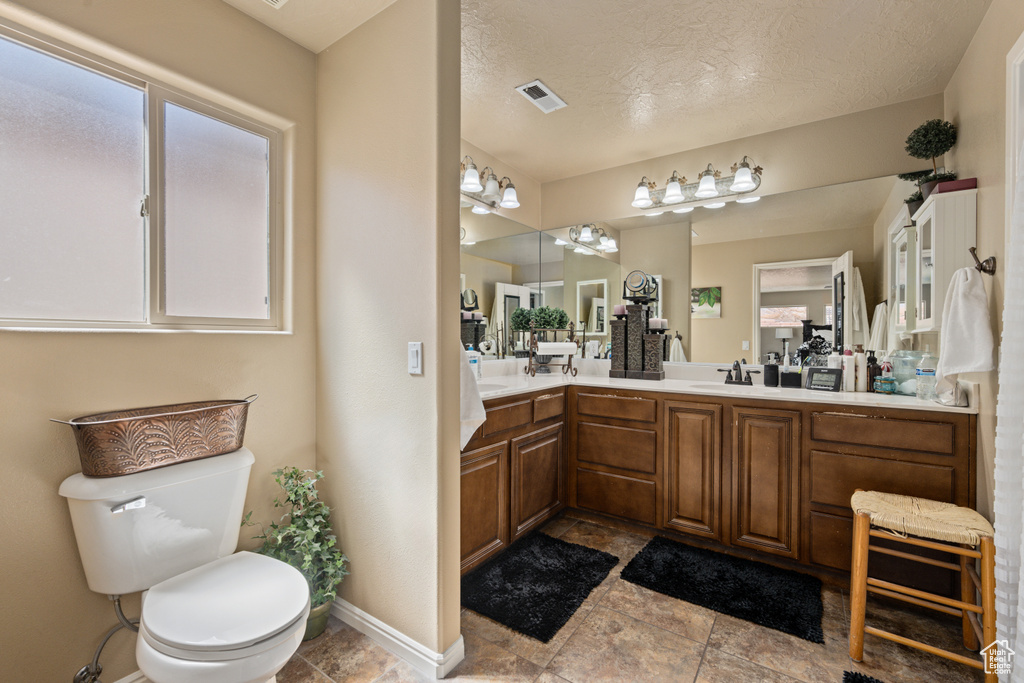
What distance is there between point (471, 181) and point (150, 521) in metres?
2.36

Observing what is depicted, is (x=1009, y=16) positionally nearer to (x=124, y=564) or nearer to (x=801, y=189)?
(x=801, y=189)

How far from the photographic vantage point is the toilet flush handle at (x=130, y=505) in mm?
1271

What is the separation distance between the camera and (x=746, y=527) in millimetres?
2342

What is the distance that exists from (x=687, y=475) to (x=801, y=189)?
1894 mm

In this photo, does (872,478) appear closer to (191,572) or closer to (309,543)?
(309,543)

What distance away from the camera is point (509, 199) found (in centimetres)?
326

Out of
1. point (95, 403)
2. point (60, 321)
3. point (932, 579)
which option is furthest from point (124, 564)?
point (932, 579)

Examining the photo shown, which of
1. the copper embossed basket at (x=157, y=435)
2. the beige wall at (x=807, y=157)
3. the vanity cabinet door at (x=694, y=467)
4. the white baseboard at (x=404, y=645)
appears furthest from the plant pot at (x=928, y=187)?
the copper embossed basket at (x=157, y=435)

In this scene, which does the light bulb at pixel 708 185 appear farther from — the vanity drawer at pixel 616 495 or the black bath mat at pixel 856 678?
the black bath mat at pixel 856 678

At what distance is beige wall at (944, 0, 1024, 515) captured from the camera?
5.33ft

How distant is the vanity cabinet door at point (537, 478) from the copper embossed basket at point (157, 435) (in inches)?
51.1

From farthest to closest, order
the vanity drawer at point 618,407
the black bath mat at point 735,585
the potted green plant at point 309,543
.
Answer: the vanity drawer at point 618,407 → the black bath mat at point 735,585 → the potted green plant at point 309,543

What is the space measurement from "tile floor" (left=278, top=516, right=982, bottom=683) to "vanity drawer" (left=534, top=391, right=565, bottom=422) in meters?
0.95

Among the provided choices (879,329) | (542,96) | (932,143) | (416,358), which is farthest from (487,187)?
(879,329)
